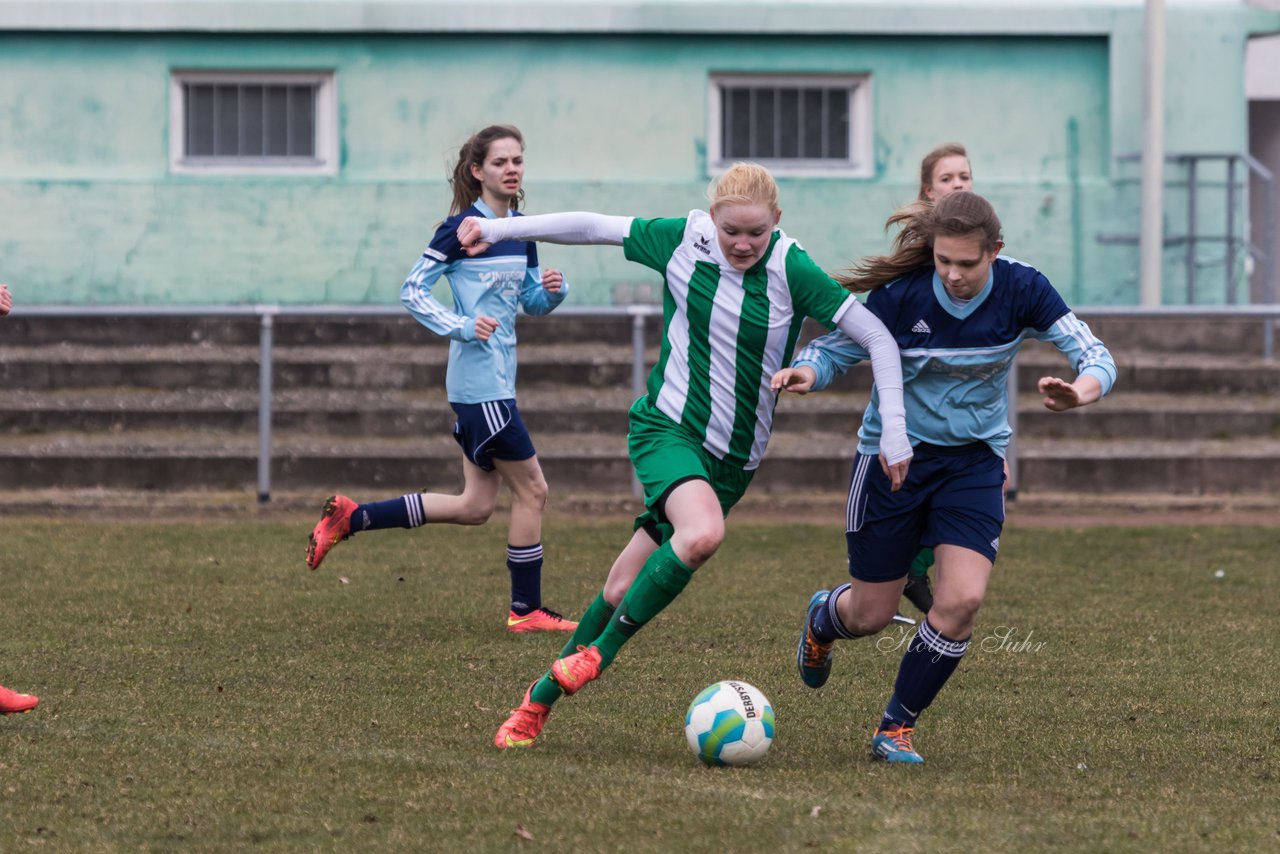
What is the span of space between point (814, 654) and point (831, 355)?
1111 millimetres

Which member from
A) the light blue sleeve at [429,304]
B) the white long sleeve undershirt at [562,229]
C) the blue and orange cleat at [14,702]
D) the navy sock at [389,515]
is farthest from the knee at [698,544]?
the navy sock at [389,515]

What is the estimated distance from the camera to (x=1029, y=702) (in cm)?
641

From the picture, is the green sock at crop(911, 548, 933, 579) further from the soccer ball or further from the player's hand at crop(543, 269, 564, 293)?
the soccer ball

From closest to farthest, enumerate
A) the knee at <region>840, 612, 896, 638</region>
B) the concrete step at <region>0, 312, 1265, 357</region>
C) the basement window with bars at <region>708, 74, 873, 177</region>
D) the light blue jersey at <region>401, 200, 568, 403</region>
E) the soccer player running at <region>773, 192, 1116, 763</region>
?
the soccer player running at <region>773, 192, 1116, 763</region>
the knee at <region>840, 612, 896, 638</region>
the light blue jersey at <region>401, 200, 568, 403</region>
the concrete step at <region>0, 312, 1265, 357</region>
the basement window with bars at <region>708, 74, 873, 177</region>

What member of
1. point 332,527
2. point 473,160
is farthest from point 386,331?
point 473,160

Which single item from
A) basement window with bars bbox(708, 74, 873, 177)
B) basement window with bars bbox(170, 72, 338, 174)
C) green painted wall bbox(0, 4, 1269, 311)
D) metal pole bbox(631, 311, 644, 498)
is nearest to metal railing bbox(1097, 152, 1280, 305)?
green painted wall bbox(0, 4, 1269, 311)

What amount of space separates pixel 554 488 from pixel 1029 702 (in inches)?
266

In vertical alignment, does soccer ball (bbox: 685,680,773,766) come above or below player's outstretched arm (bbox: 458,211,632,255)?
below

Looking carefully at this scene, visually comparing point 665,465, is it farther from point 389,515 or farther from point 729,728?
point 389,515

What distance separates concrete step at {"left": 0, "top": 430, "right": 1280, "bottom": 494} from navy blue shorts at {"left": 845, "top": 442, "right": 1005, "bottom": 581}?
700 cm

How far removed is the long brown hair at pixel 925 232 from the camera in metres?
5.34

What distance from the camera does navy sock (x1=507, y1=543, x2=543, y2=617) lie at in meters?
7.96

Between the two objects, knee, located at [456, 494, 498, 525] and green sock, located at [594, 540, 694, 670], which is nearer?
green sock, located at [594, 540, 694, 670]

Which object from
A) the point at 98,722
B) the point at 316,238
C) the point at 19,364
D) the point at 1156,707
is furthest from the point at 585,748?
the point at 316,238
